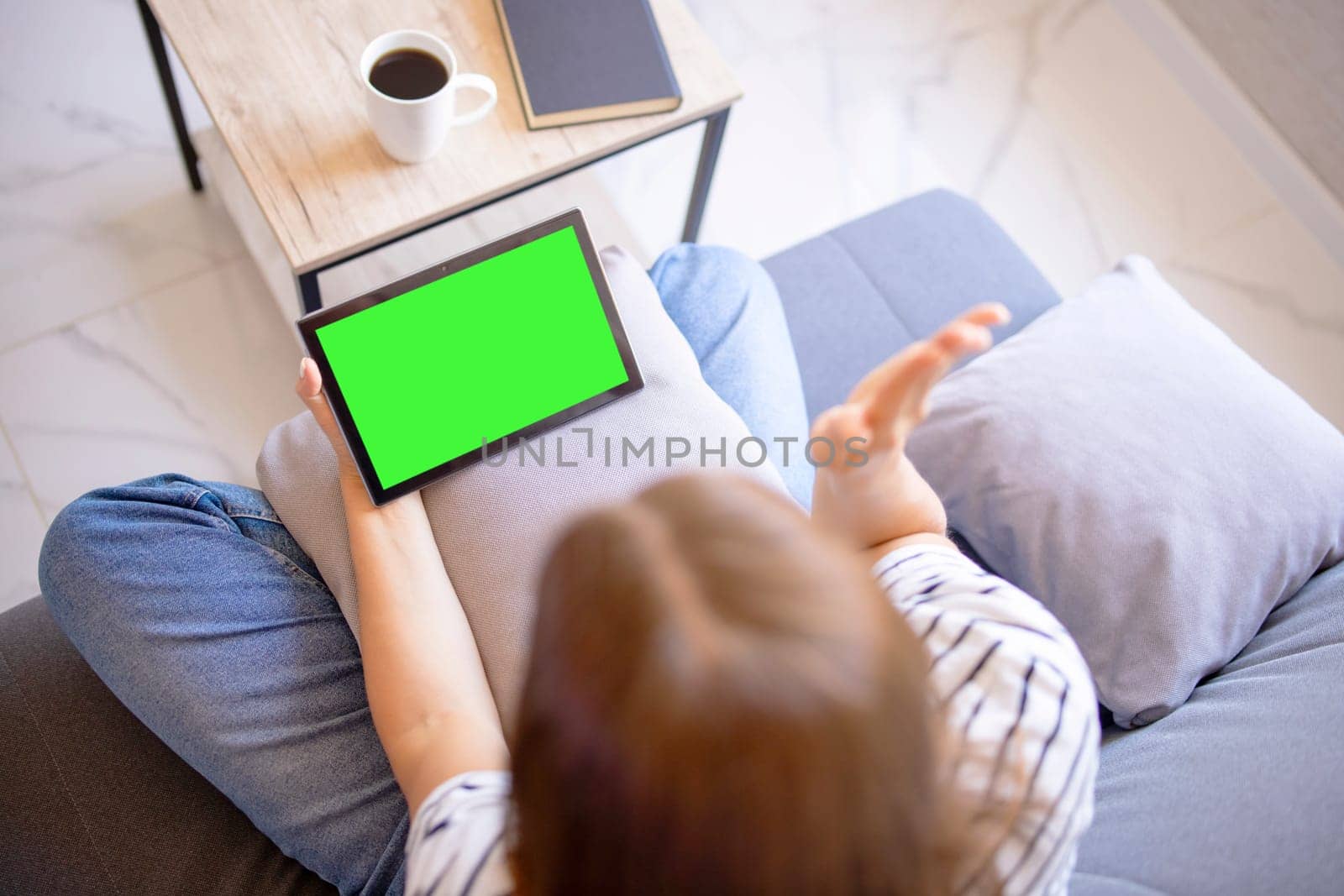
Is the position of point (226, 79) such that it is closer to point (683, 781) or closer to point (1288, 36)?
point (683, 781)

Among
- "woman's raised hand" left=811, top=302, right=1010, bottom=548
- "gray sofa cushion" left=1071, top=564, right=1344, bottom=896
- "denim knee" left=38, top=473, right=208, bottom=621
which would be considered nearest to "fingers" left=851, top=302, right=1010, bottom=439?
"woman's raised hand" left=811, top=302, right=1010, bottom=548

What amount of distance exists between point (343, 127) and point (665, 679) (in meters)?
0.88

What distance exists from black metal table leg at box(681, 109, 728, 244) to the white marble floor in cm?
20

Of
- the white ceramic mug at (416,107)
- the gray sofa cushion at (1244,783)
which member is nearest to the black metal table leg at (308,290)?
the white ceramic mug at (416,107)

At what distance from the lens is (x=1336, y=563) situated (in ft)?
3.02

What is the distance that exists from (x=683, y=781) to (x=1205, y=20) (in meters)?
2.08

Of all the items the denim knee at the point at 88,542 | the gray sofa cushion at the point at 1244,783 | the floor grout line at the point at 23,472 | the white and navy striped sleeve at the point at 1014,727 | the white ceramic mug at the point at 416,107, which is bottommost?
the gray sofa cushion at the point at 1244,783

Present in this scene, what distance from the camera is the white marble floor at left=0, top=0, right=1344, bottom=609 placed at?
150cm

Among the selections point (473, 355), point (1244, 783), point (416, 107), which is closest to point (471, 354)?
point (473, 355)

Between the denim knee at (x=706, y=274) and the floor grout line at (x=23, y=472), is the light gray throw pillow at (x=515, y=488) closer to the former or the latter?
the denim knee at (x=706, y=274)

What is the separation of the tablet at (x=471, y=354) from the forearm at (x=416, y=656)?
0.04 m

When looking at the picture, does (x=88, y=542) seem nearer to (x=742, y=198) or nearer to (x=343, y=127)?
(x=343, y=127)

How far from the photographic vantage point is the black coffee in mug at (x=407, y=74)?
39.4 inches

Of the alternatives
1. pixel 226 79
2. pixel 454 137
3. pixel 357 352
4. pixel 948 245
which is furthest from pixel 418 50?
pixel 948 245
